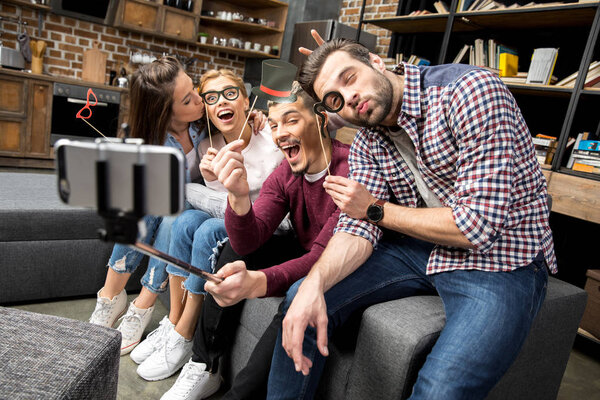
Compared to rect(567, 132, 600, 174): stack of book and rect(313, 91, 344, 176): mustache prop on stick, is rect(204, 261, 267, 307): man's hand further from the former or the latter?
rect(567, 132, 600, 174): stack of book

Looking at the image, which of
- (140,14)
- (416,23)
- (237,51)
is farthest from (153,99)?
(237,51)

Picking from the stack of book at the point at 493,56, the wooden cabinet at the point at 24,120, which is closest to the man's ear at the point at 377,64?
the stack of book at the point at 493,56

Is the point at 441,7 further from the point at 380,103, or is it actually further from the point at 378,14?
the point at 380,103

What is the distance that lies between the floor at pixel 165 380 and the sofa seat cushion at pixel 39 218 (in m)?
0.31

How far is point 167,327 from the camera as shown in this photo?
165 centimetres

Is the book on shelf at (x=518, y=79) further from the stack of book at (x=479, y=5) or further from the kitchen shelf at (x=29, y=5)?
the kitchen shelf at (x=29, y=5)

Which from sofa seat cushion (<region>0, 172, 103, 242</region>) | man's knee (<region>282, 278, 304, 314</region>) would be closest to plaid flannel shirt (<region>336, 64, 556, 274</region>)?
man's knee (<region>282, 278, 304, 314</region>)

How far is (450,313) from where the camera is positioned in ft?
3.51

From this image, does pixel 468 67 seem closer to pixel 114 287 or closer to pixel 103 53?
pixel 114 287

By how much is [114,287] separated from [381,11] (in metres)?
3.79

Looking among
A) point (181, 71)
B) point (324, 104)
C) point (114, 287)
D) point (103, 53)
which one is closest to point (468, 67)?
point (324, 104)

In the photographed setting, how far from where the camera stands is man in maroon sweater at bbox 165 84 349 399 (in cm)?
132

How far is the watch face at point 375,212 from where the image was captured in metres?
1.22

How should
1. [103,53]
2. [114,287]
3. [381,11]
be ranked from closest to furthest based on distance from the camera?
[114,287]
[381,11]
[103,53]
